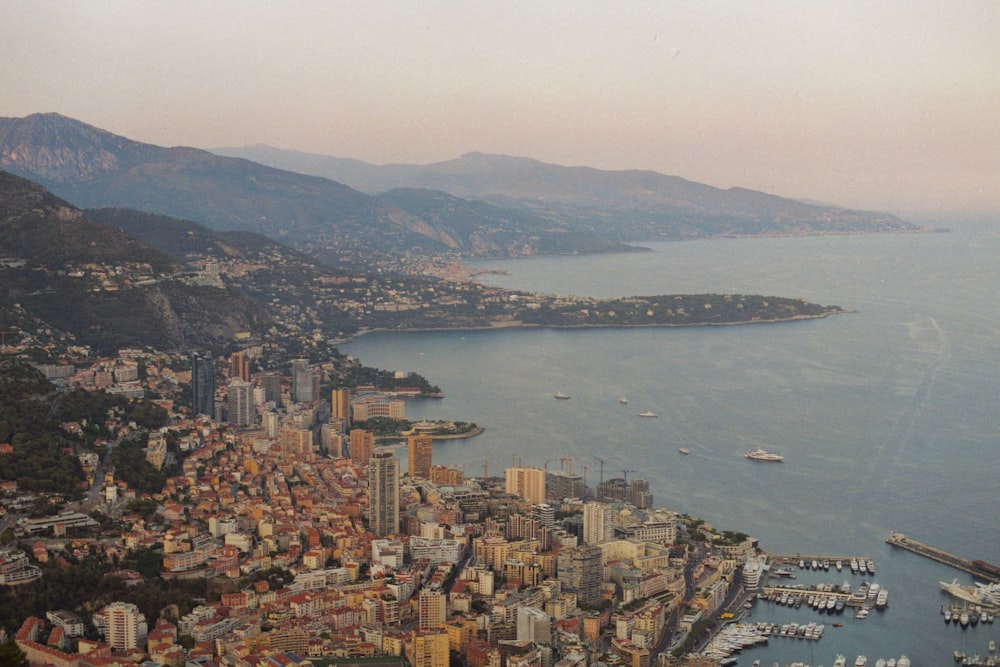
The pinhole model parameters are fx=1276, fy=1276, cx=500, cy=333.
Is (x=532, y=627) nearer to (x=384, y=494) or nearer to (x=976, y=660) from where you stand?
(x=384, y=494)

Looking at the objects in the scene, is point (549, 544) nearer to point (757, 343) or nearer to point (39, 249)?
point (39, 249)

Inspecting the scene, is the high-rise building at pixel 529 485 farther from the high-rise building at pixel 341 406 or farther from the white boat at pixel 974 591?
the high-rise building at pixel 341 406

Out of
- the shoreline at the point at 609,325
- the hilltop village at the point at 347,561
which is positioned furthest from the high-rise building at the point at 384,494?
the shoreline at the point at 609,325

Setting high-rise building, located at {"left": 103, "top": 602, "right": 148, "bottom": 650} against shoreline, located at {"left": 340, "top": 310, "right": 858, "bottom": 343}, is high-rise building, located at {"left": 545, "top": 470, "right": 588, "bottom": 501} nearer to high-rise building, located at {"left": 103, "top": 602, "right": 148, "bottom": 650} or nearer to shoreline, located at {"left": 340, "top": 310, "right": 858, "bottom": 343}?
high-rise building, located at {"left": 103, "top": 602, "right": 148, "bottom": 650}

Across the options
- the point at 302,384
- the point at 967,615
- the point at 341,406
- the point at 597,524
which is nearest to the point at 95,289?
the point at 302,384

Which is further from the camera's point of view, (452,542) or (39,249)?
(39,249)

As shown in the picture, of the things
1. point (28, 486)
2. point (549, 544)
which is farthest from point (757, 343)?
point (28, 486)
